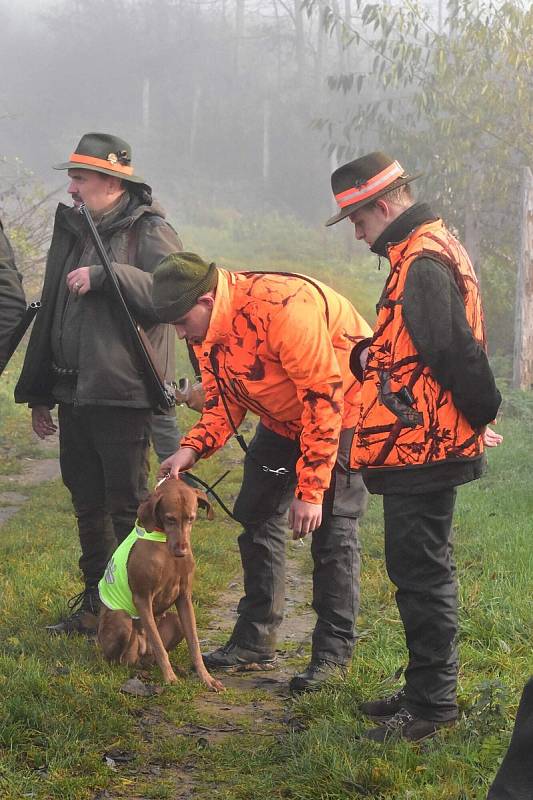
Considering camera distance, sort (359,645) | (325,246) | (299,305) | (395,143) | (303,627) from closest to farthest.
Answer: (299,305)
(359,645)
(303,627)
(395,143)
(325,246)

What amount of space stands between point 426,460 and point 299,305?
95 centimetres

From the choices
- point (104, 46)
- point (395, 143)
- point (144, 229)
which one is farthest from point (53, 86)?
point (144, 229)

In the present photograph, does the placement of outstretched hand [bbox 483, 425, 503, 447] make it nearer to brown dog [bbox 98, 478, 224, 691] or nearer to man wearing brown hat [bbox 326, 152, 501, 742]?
man wearing brown hat [bbox 326, 152, 501, 742]

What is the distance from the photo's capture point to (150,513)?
4531 mm

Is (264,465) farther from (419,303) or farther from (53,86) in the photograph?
(53,86)

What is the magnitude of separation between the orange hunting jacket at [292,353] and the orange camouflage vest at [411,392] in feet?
1.43

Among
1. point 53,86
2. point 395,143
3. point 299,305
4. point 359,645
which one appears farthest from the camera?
point 53,86

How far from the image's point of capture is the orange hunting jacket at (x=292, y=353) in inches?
161

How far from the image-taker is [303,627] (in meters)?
5.79

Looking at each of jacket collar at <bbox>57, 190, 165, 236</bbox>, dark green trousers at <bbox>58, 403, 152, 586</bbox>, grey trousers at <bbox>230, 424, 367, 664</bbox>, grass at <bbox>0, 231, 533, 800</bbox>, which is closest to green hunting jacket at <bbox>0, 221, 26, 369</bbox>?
jacket collar at <bbox>57, 190, 165, 236</bbox>

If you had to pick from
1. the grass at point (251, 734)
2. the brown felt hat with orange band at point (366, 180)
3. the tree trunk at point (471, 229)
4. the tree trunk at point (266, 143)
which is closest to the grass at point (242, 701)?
the grass at point (251, 734)

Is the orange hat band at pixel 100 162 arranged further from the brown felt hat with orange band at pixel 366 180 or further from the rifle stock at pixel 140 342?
the brown felt hat with orange band at pixel 366 180

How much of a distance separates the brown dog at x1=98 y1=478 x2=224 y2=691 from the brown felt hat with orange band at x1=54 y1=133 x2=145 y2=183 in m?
1.74

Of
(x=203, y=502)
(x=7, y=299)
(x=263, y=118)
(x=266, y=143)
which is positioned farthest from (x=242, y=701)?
(x=263, y=118)
